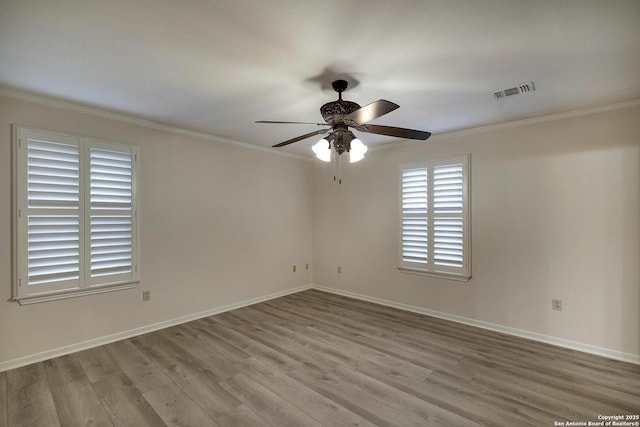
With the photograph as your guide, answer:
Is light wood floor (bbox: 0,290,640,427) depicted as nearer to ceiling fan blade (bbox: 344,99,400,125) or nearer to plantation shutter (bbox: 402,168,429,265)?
plantation shutter (bbox: 402,168,429,265)

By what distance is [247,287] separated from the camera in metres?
4.59

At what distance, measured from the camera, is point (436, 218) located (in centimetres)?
400

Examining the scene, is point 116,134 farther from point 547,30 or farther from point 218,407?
point 547,30

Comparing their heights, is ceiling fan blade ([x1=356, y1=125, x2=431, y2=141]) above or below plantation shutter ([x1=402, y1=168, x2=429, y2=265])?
above

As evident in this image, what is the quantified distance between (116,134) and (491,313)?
15.9ft

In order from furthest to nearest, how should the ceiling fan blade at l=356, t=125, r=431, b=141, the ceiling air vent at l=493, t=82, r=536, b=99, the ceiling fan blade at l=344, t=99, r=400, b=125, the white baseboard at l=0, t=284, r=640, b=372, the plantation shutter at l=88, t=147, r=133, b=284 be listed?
the plantation shutter at l=88, t=147, r=133, b=284, the white baseboard at l=0, t=284, r=640, b=372, the ceiling air vent at l=493, t=82, r=536, b=99, the ceiling fan blade at l=356, t=125, r=431, b=141, the ceiling fan blade at l=344, t=99, r=400, b=125

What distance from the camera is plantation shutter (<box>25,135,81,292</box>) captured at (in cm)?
276

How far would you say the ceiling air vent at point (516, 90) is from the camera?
2508 millimetres

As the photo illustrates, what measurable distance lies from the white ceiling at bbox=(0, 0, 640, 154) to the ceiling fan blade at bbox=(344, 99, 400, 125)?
42 centimetres

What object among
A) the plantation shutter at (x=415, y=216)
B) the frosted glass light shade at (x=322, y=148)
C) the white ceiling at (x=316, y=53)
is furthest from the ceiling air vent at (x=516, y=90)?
the frosted glass light shade at (x=322, y=148)

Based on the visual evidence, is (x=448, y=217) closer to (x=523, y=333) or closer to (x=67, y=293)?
(x=523, y=333)

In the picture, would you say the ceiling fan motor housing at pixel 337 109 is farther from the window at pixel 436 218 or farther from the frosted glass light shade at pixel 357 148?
the window at pixel 436 218

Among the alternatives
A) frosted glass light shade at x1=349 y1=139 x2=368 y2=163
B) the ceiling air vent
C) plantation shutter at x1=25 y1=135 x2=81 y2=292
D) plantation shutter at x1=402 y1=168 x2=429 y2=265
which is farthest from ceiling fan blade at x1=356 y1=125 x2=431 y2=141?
plantation shutter at x1=25 y1=135 x2=81 y2=292

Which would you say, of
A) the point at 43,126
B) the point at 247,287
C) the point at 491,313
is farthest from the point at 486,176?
the point at 43,126
